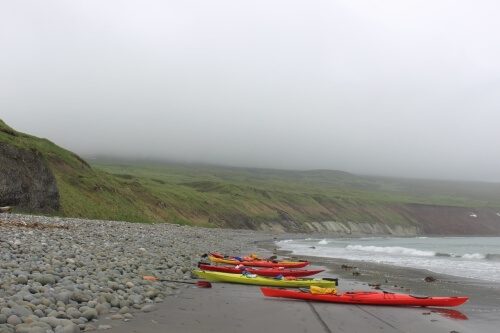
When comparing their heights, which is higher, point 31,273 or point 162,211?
point 31,273

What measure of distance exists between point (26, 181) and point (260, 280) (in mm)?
34174

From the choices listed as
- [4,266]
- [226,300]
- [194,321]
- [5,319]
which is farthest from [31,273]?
[226,300]

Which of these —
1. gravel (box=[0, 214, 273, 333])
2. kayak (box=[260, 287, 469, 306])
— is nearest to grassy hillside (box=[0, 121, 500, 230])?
gravel (box=[0, 214, 273, 333])

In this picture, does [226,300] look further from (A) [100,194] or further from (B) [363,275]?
(A) [100,194]

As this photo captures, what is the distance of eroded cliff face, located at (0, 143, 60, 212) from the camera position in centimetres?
3766

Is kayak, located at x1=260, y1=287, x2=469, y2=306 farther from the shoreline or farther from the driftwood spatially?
the driftwood

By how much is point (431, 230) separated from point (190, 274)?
630 feet

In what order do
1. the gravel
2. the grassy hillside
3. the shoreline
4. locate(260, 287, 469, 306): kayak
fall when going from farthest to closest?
the grassy hillside < locate(260, 287, 469, 306): kayak < the shoreline < the gravel

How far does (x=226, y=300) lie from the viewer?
12.6m

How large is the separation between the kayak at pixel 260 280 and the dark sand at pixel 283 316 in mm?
521

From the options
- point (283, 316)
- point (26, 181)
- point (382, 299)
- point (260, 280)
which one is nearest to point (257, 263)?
point (260, 280)

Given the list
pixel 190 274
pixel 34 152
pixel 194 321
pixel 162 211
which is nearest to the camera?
pixel 194 321

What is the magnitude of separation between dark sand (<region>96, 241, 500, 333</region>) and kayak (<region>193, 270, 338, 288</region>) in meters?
0.52

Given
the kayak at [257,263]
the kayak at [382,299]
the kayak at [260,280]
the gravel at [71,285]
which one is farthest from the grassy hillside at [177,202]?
the kayak at [382,299]
